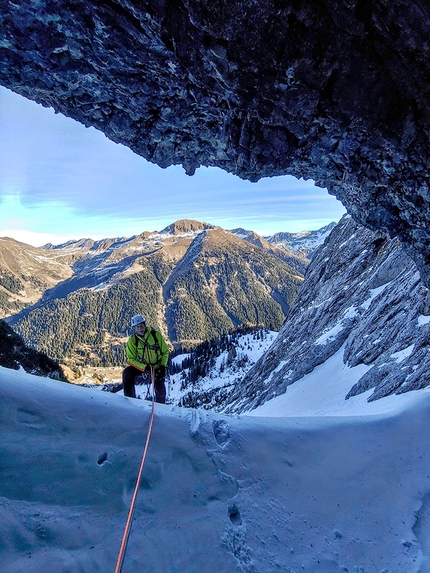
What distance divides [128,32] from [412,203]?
8288 millimetres

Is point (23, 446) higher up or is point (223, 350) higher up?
point (23, 446)

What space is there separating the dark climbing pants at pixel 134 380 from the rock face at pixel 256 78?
7137mm

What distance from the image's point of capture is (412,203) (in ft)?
28.2

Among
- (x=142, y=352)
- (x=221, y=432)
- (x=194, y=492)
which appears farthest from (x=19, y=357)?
(x=194, y=492)

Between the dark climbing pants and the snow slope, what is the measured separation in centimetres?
355

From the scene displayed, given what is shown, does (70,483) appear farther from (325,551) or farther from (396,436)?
(396,436)

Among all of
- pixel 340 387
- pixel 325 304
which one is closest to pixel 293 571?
pixel 340 387

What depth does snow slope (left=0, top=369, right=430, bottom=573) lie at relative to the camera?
3.84 metres

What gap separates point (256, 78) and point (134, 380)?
9085mm

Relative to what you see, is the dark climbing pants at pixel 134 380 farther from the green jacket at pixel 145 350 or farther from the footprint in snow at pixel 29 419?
the footprint in snow at pixel 29 419

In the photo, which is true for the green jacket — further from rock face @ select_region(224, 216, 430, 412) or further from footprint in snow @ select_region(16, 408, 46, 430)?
rock face @ select_region(224, 216, 430, 412)

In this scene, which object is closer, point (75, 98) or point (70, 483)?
point (70, 483)

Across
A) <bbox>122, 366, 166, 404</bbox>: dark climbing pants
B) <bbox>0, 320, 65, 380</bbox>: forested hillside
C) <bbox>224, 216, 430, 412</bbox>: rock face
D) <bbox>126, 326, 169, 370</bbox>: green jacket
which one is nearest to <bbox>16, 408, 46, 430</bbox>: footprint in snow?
<bbox>126, 326, 169, 370</bbox>: green jacket

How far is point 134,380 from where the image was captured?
390 inches
